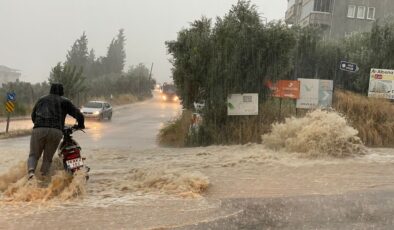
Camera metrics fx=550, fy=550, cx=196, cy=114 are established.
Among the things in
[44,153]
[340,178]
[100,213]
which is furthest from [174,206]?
[340,178]

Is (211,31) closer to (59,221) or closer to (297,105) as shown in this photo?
(297,105)

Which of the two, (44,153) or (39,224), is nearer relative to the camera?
(39,224)

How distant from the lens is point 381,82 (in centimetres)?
1773

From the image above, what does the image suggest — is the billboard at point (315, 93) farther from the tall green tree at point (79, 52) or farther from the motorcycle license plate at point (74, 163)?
the tall green tree at point (79, 52)

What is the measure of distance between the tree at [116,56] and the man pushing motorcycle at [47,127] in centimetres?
10351

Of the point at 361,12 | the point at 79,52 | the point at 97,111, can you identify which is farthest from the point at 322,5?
the point at 79,52

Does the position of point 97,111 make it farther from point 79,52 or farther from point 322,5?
point 79,52

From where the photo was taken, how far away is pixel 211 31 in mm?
17281

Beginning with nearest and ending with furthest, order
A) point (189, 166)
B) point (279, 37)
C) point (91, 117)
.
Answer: point (189, 166), point (279, 37), point (91, 117)

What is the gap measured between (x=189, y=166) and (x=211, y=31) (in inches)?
283

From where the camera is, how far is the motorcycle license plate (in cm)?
833

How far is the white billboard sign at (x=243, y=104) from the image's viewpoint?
16.2 metres

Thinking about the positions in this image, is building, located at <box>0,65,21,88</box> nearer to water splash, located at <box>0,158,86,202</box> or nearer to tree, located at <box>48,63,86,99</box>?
tree, located at <box>48,63,86,99</box>

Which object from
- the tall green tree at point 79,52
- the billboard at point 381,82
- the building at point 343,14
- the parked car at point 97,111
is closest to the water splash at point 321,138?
the billboard at point 381,82
